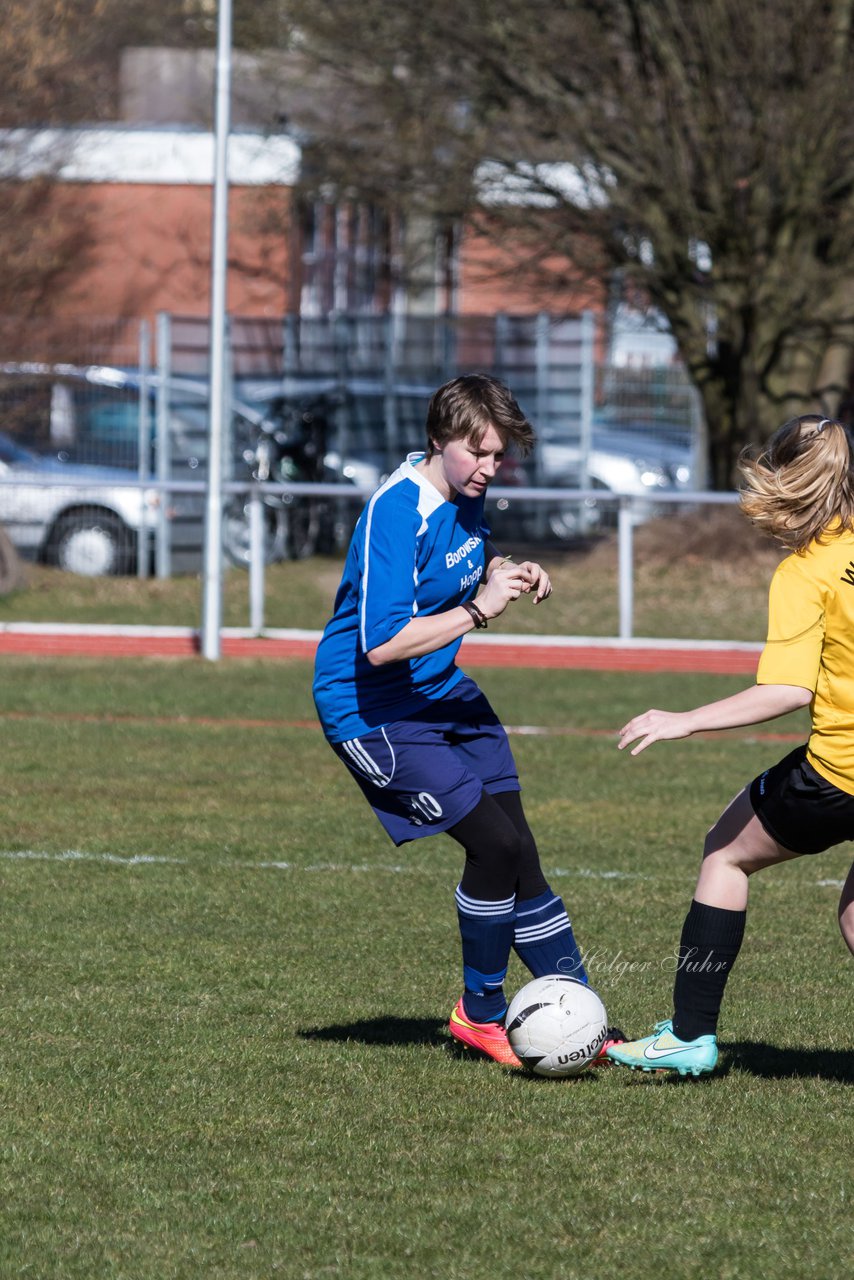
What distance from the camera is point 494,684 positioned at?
1425 centimetres

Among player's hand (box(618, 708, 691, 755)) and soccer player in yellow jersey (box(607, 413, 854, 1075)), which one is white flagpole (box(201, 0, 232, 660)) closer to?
soccer player in yellow jersey (box(607, 413, 854, 1075))

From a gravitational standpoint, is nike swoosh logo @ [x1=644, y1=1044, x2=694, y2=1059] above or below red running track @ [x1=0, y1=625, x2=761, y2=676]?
above

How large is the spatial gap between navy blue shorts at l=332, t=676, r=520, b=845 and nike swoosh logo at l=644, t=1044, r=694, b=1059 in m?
0.77

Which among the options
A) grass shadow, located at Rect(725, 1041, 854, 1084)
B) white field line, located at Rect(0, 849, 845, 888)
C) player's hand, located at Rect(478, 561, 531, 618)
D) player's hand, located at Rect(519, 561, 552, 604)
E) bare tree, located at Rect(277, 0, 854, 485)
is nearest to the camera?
player's hand, located at Rect(478, 561, 531, 618)

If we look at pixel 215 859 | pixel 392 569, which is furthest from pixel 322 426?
pixel 392 569

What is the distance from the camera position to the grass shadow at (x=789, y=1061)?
5.11m

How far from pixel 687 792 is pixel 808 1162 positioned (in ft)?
17.9

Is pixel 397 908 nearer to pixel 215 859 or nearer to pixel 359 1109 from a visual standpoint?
pixel 215 859

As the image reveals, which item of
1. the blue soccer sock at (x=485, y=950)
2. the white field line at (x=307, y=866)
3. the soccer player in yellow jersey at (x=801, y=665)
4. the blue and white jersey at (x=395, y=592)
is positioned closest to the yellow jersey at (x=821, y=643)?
the soccer player in yellow jersey at (x=801, y=665)

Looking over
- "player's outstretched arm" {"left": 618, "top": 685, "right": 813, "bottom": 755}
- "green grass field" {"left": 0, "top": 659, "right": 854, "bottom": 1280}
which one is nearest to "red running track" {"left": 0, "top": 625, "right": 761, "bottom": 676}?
"green grass field" {"left": 0, "top": 659, "right": 854, "bottom": 1280}

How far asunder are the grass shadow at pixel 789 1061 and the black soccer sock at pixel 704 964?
1.14 ft

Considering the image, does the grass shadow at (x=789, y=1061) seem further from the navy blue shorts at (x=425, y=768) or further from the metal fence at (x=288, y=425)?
the metal fence at (x=288, y=425)

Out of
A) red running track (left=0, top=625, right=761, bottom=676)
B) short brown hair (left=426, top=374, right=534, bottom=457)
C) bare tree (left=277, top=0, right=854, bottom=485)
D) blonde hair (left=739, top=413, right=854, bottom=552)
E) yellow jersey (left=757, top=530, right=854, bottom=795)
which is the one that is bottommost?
red running track (left=0, top=625, right=761, bottom=676)

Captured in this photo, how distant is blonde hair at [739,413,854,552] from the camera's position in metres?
4.52
